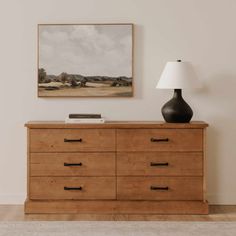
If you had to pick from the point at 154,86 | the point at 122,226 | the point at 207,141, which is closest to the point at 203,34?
the point at 154,86

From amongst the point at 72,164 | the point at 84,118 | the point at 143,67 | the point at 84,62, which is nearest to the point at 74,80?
the point at 84,62

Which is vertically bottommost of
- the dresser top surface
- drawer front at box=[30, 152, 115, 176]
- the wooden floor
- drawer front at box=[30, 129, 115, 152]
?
the wooden floor

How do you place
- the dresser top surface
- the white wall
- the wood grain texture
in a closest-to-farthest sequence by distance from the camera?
the wood grain texture < the dresser top surface < the white wall

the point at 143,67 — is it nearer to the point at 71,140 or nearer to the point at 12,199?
the point at 71,140

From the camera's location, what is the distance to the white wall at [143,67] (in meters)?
4.75

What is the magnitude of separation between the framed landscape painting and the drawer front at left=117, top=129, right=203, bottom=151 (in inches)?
19.6

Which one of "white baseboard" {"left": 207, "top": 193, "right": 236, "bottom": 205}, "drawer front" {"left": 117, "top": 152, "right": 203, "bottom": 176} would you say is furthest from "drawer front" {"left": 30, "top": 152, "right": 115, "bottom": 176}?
"white baseboard" {"left": 207, "top": 193, "right": 236, "bottom": 205}

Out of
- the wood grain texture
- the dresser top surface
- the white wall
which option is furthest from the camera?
the white wall

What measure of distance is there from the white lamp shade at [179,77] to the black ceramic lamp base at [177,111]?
0.14 metres

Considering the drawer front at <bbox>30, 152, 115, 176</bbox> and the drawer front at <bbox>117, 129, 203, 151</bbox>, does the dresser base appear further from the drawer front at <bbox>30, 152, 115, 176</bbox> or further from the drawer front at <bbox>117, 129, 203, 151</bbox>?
the drawer front at <bbox>117, 129, 203, 151</bbox>

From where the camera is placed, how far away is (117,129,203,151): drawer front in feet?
14.5

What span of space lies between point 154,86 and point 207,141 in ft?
2.25

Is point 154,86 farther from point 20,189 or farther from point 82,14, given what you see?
point 20,189

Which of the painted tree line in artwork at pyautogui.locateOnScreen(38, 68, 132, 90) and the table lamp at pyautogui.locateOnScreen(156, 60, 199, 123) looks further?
the painted tree line in artwork at pyautogui.locateOnScreen(38, 68, 132, 90)
